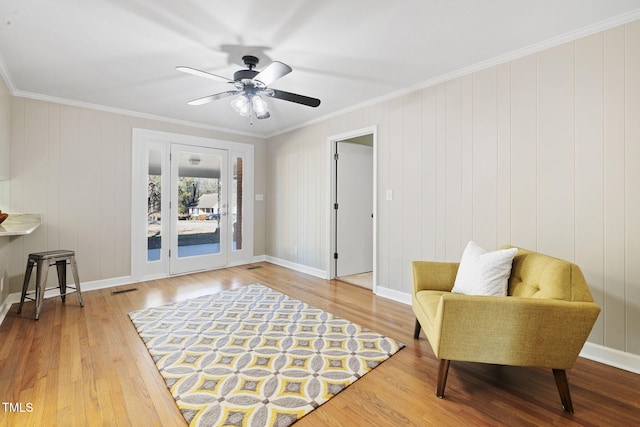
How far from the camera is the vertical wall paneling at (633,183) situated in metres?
2.03

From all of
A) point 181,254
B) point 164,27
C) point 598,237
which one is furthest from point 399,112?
point 181,254

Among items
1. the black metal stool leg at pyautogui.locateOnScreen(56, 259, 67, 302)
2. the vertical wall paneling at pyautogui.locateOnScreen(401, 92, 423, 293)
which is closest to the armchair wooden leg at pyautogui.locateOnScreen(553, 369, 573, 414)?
the vertical wall paneling at pyautogui.locateOnScreen(401, 92, 423, 293)

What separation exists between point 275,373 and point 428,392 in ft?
3.19

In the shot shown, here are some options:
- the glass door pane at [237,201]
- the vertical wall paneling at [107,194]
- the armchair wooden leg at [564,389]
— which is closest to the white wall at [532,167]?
the armchair wooden leg at [564,389]

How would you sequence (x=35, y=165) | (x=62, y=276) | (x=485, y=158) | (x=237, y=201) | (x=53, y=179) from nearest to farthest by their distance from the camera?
(x=485, y=158) → (x=62, y=276) → (x=35, y=165) → (x=53, y=179) → (x=237, y=201)

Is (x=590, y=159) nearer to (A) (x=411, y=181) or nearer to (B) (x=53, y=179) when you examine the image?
(A) (x=411, y=181)

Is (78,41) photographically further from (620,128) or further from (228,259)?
(620,128)

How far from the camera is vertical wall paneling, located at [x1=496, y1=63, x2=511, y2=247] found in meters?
2.62

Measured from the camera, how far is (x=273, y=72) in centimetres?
217

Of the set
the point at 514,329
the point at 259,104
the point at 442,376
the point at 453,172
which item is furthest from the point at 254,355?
the point at 453,172

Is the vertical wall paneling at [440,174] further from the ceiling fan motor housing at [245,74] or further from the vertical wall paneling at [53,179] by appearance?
the vertical wall paneling at [53,179]

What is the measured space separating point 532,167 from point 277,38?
233 centimetres

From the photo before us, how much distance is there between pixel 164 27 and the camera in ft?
7.11

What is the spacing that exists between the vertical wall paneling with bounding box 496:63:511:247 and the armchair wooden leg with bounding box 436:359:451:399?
143cm
